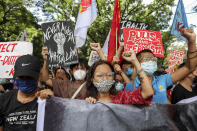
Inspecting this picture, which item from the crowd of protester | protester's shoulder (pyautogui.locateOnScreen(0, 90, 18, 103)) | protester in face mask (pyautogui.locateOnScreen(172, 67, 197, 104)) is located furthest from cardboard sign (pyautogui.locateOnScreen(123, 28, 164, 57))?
protester's shoulder (pyautogui.locateOnScreen(0, 90, 18, 103))

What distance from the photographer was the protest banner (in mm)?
1865

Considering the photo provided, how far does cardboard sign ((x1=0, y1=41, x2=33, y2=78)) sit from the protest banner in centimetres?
268

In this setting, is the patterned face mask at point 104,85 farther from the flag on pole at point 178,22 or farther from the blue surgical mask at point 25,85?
the flag on pole at point 178,22

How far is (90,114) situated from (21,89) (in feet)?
2.41

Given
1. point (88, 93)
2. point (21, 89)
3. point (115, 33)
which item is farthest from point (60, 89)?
point (115, 33)

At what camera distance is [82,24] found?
4742 mm

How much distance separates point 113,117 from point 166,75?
1114 mm

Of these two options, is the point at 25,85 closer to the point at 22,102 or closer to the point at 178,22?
the point at 22,102

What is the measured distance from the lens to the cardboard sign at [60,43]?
389 centimetres

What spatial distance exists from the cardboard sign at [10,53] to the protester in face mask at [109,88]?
2.41 m

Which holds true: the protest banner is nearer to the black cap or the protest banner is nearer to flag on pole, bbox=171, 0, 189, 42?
the black cap

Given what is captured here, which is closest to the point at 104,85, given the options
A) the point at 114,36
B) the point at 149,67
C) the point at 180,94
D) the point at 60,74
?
the point at 149,67

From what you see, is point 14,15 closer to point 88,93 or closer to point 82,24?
point 82,24

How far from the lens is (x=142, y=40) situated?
15.7 feet
